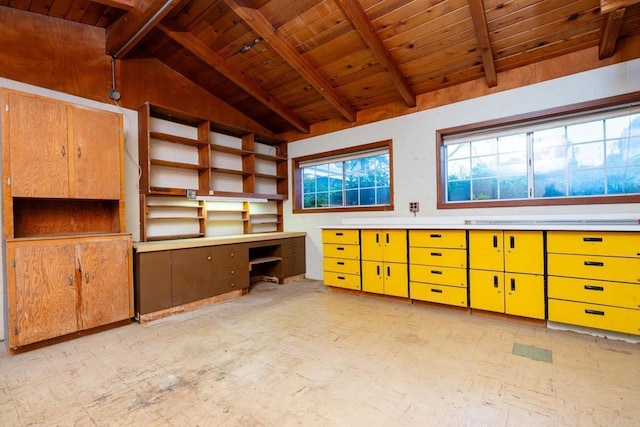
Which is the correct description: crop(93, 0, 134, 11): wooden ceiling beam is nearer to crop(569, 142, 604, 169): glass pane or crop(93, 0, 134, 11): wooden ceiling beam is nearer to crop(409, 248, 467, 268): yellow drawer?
crop(409, 248, 467, 268): yellow drawer

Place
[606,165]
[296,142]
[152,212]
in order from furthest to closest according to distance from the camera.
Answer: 1. [296,142]
2. [152,212]
3. [606,165]

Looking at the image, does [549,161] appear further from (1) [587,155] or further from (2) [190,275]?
(2) [190,275]

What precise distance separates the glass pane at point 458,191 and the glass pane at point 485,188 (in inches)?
2.7

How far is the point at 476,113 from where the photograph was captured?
3502 millimetres

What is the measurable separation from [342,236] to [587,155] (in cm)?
280

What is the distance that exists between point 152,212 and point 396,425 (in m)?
3.60

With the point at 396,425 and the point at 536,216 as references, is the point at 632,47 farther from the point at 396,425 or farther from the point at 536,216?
the point at 396,425

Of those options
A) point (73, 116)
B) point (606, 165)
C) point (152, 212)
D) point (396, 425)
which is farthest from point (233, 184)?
point (606, 165)

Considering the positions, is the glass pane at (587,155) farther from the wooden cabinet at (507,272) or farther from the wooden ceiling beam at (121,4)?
the wooden ceiling beam at (121,4)

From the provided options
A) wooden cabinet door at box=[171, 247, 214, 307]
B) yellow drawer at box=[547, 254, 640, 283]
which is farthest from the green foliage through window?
wooden cabinet door at box=[171, 247, 214, 307]

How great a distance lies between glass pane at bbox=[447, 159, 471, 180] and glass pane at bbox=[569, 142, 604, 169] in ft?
3.24

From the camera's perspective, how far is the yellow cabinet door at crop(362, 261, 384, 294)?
3.70 meters

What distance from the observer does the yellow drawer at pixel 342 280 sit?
3924 millimetres

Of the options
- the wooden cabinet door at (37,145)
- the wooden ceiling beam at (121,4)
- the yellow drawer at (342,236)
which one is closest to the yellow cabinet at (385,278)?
the yellow drawer at (342,236)
